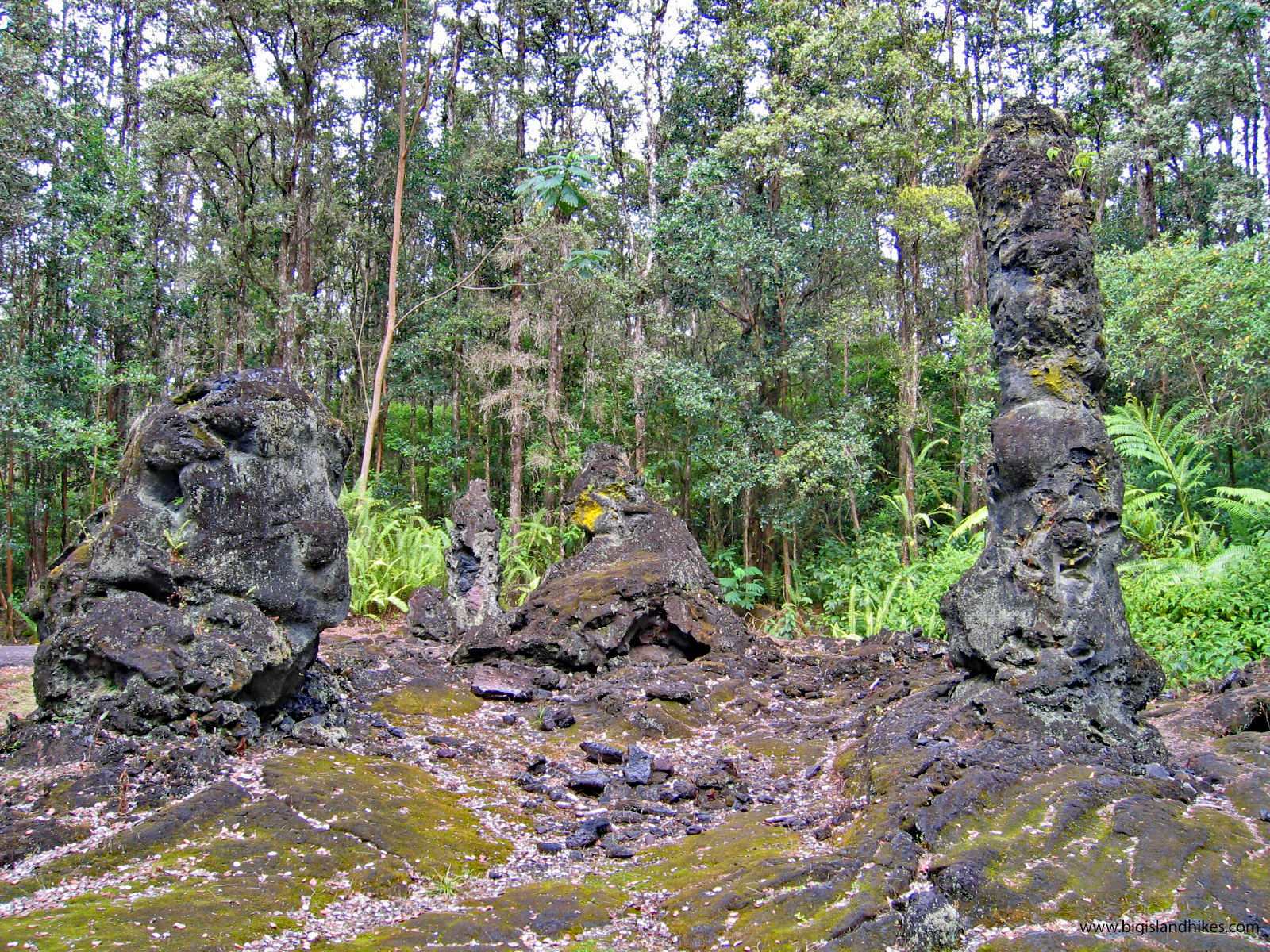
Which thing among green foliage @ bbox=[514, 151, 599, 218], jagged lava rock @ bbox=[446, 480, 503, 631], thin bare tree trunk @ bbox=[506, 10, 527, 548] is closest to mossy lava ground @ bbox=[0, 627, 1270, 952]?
jagged lava rock @ bbox=[446, 480, 503, 631]

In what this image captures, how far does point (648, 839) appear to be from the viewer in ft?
13.1

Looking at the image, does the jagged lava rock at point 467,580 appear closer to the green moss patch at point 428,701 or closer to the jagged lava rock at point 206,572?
the green moss patch at point 428,701

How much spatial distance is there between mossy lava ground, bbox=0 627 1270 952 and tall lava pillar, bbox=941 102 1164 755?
317 mm

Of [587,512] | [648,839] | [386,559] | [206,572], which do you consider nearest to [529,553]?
[386,559]

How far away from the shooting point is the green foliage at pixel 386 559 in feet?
33.1

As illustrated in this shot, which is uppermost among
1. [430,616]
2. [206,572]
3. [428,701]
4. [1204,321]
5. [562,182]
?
[562,182]

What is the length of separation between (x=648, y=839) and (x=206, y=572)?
284cm

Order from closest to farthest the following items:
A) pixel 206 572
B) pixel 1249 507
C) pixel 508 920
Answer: pixel 508 920
pixel 206 572
pixel 1249 507

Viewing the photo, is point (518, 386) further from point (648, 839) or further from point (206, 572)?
point (648, 839)

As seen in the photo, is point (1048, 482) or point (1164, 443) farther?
point (1164, 443)

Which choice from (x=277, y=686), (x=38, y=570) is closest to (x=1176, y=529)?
(x=277, y=686)

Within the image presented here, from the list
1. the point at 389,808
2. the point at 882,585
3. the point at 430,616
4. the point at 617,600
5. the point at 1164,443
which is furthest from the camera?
the point at 882,585

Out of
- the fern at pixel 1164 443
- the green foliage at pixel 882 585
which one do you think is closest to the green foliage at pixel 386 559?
the green foliage at pixel 882 585

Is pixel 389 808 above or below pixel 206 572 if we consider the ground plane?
below
